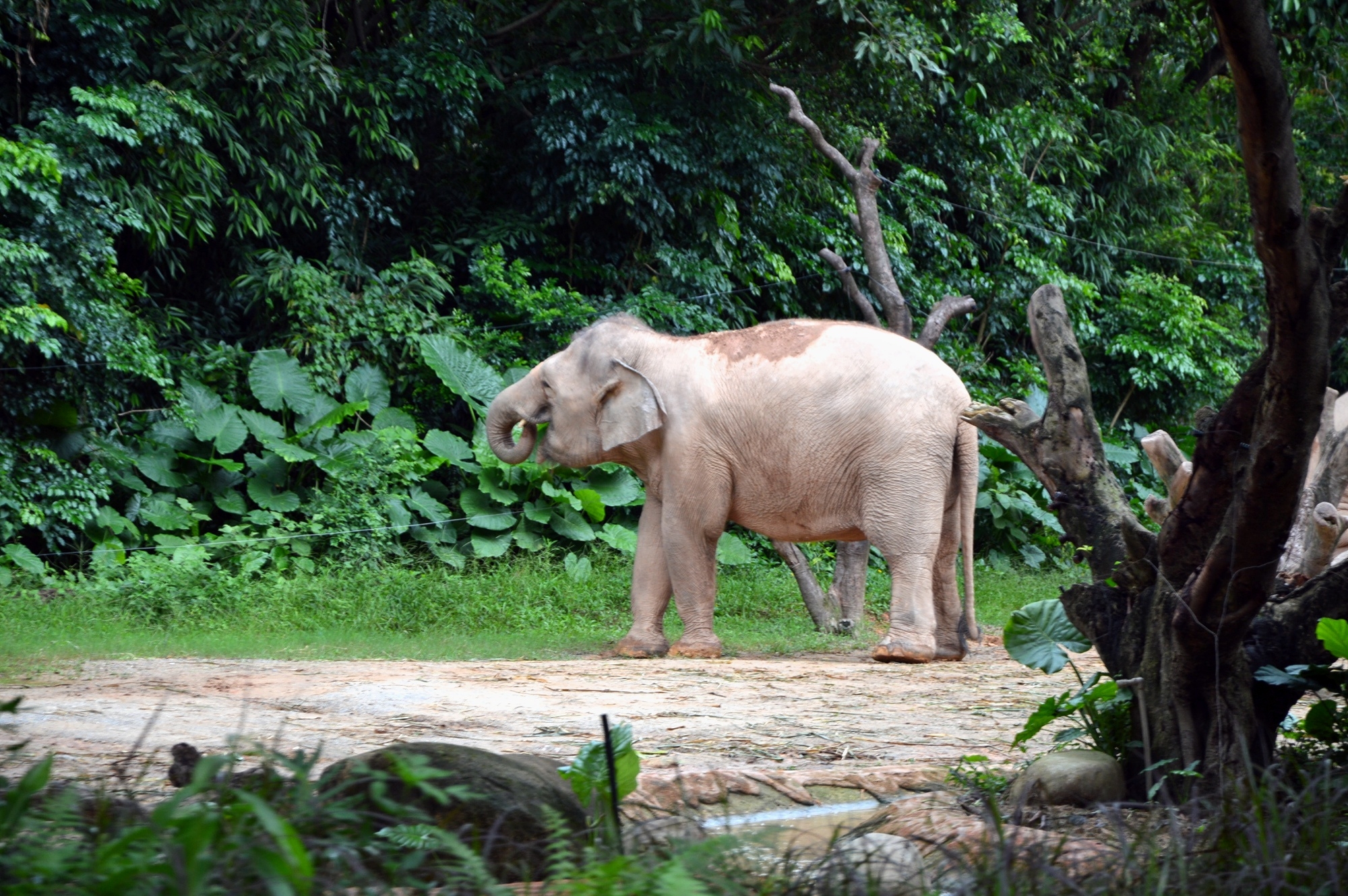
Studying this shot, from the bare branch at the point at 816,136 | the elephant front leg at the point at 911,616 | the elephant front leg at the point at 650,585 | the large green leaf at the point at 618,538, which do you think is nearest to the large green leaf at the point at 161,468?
the large green leaf at the point at 618,538

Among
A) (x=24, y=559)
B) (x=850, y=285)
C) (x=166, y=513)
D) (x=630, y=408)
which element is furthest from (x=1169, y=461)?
(x=166, y=513)

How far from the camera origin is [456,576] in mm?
12102

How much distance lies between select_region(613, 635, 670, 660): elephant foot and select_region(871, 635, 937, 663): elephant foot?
1.44 m

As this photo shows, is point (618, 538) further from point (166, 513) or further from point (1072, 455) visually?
point (1072, 455)

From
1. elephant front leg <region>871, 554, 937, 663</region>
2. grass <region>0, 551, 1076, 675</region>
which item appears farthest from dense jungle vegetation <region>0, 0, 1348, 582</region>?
elephant front leg <region>871, 554, 937, 663</region>

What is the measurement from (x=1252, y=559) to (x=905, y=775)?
1.36m

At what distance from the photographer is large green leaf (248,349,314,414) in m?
13.3

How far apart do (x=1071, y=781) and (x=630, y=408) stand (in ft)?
17.8

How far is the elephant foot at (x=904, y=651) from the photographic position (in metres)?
8.33

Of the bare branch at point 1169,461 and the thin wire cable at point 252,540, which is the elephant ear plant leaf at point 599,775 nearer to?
the bare branch at point 1169,461

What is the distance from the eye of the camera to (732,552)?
14.0 meters

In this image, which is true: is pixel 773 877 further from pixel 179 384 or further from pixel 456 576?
pixel 179 384

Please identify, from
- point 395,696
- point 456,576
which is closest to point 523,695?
point 395,696

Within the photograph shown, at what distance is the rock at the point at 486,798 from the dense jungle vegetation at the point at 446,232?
8.71 meters
